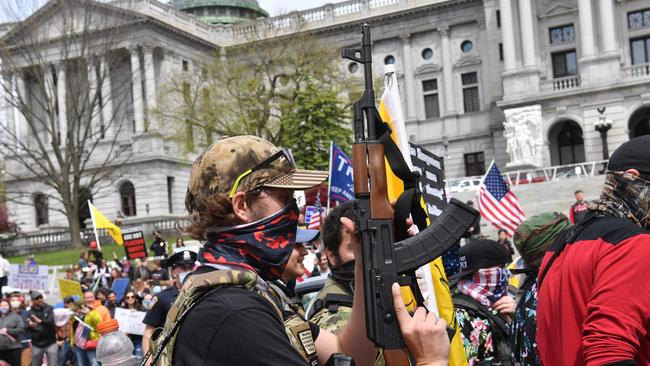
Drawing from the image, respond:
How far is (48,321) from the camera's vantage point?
42.6 feet

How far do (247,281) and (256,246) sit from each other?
10.4 inches

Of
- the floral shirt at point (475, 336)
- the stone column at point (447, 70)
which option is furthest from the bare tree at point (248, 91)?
the floral shirt at point (475, 336)

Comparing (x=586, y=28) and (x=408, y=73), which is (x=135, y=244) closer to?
(x=586, y=28)

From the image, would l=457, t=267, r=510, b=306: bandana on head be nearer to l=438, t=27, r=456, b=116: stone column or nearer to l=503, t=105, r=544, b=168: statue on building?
l=503, t=105, r=544, b=168: statue on building

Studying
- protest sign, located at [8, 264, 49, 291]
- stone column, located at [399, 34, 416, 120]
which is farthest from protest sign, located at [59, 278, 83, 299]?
stone column, located at [399, 34, 416, 120]

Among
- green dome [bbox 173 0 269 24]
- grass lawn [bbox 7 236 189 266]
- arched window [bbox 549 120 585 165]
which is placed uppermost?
green dome [bbox 173 0 269 24]

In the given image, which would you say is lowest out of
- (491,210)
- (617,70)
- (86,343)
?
(86,343)

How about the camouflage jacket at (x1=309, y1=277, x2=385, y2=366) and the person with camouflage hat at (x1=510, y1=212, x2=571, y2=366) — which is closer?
the camouflage jacket at (x1=309, y1=277, x2=385, y2=366)

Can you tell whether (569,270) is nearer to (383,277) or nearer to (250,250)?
(383,277)

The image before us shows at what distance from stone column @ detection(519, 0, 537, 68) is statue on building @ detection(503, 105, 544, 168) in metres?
4.36

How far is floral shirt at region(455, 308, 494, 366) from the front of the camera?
4.78m

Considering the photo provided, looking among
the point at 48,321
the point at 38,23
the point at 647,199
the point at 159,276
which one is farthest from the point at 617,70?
the point at 647,199

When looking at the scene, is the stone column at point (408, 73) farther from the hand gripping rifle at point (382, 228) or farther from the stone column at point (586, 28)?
the hand gripping rifle at point (382, 228)

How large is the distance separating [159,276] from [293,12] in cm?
4260
